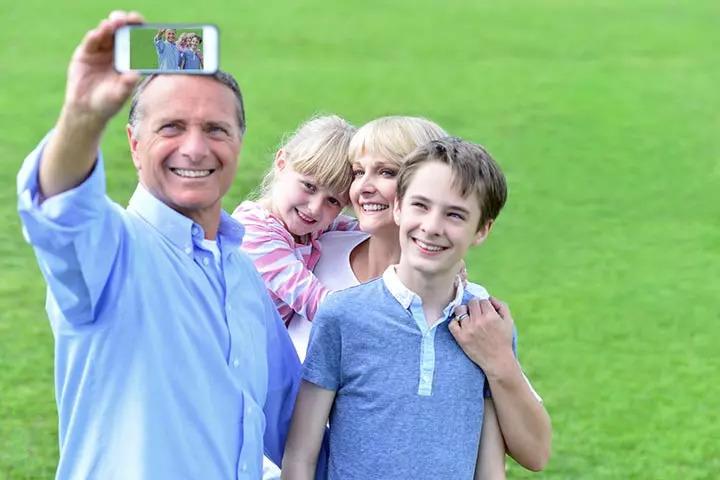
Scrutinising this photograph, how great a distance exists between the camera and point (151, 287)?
2.43m

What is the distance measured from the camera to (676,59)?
1428 centimetres

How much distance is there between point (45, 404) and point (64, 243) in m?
4.86

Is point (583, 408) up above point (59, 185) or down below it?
below

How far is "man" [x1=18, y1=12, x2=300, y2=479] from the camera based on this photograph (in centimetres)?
216

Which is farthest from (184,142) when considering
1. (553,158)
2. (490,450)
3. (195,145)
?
(553,158)

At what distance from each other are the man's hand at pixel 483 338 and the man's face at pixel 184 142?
607mm

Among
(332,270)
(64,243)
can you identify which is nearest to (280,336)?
(332,270)

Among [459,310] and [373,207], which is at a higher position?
[373,207]

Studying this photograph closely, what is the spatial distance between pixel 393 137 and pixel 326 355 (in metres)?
0.61

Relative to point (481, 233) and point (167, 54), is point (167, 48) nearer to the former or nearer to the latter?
point (167, 54)

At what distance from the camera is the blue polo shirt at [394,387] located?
276 centimetres

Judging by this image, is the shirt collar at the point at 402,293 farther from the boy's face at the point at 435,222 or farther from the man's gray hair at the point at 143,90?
the man's gray hair at the point at 143,90

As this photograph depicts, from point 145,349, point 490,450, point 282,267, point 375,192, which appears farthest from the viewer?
point 282,267

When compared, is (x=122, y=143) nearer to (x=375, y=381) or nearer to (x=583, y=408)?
(x=583, y=408)
